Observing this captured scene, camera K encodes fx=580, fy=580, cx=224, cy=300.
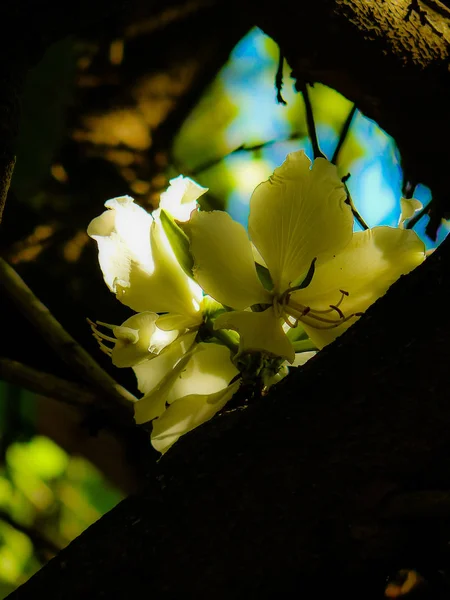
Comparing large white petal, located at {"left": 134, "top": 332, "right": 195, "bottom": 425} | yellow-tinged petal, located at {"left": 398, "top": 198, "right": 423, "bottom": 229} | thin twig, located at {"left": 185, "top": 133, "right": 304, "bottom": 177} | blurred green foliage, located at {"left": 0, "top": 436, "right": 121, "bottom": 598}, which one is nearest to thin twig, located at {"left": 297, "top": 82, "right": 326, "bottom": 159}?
thin twig, located at {"left": 185, "top": 133, "right": 304, "bottom": 177}

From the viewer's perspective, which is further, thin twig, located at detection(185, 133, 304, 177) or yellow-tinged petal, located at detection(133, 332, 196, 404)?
thin twig, located at detection(185, 133, 304, 177)

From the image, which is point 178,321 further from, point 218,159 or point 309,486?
point 218,159

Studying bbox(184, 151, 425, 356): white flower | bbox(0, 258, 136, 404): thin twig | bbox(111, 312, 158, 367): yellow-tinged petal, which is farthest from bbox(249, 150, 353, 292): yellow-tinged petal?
bbox(0, 258, 136, 404): thin twig

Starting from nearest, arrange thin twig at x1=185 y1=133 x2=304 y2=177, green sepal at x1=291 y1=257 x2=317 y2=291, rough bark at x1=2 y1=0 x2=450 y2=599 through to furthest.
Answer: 1. rough bark at x1=2 y1=0 x2=450 y2=599
2. green sepal at x1=291 y1=257 x2=317 y2=291
3. thin twig at x1=185 y1=133 x2=304 y2=177

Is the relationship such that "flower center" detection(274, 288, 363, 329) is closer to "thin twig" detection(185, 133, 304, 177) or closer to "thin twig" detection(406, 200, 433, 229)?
"thin twig" detection(406, 200, 433, 229)

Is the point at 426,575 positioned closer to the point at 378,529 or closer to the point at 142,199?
the point at 378,529

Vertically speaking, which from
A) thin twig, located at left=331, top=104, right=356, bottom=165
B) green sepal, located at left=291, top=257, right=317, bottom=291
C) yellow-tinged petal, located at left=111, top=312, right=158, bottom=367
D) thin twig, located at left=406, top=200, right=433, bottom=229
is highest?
yellow-tinged petal, located at left=111, top=312, right=158, bottom=367

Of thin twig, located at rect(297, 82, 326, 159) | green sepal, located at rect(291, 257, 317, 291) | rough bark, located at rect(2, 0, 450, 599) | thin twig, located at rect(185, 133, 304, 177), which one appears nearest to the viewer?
rough bark, located at rect(2, 0, 450, 599)

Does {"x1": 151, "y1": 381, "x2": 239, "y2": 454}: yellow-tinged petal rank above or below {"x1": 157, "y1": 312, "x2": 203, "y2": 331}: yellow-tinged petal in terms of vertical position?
below
